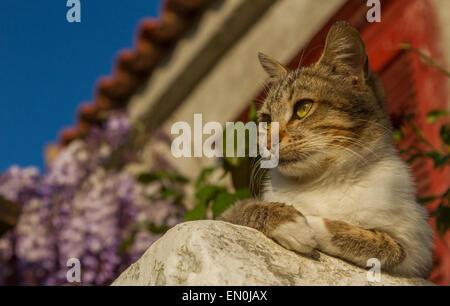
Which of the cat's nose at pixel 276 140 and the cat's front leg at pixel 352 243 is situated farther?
the cat's nose at pixel 276 140

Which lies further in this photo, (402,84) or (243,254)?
(402,84)

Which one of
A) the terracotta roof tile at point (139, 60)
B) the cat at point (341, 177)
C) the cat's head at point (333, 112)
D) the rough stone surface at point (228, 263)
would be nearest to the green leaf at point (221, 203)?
the cat at point (341, 177)

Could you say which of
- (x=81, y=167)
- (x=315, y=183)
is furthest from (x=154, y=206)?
(x=315, y=183)

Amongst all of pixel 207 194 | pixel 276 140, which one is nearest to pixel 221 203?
pixel 207 194

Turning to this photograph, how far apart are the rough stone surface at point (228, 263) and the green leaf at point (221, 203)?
0.93 metres

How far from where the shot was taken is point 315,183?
198 centimetres

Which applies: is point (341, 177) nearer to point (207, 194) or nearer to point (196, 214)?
point (196, 214)

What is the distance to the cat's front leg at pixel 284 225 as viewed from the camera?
170 cm

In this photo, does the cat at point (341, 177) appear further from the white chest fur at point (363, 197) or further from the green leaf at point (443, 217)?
the green leaf at point (443, 217)

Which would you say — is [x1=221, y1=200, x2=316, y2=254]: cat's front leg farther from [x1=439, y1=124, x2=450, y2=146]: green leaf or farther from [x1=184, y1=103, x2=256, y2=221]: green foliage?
[x1=439, y1=124, x2=450, y2=146]: green leaf

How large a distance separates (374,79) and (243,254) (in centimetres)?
103
